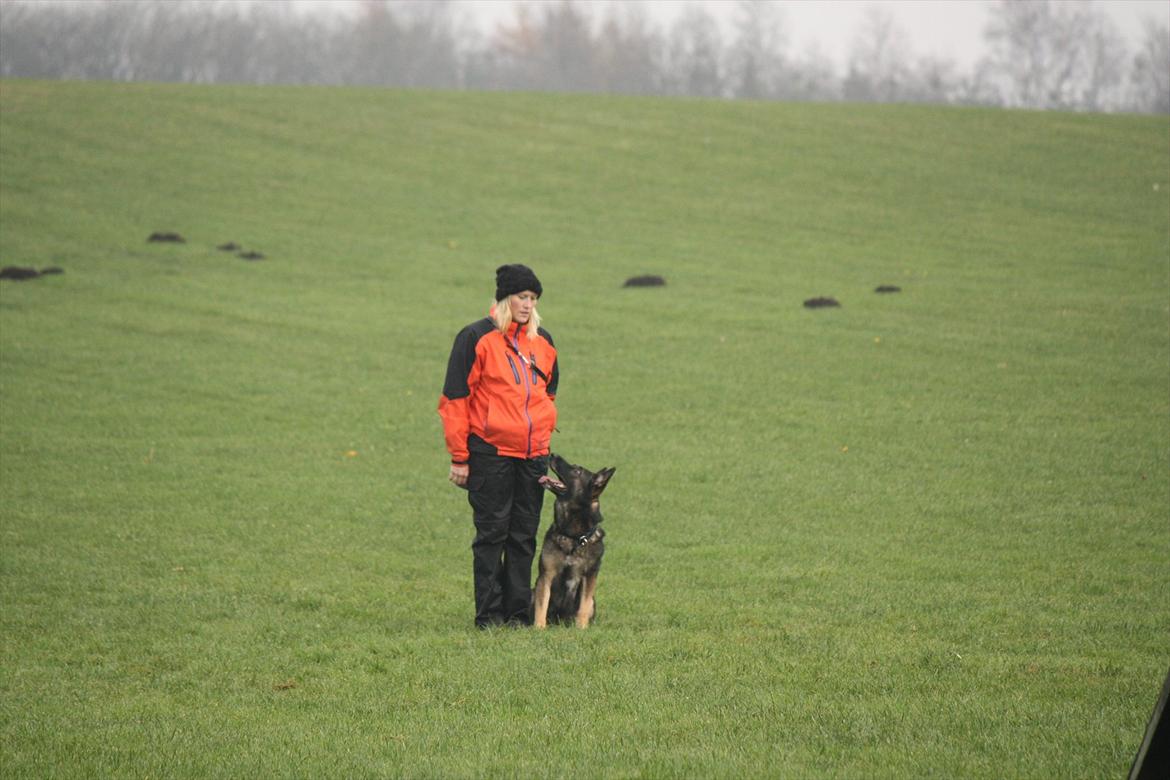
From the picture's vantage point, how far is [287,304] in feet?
104

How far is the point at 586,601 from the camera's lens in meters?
10.5

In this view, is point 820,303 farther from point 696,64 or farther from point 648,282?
point 696,64

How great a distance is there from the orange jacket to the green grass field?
67.3 inches

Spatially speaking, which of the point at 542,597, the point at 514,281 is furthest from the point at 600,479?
the point at 514,281

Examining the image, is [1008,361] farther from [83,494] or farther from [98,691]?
[98,691]

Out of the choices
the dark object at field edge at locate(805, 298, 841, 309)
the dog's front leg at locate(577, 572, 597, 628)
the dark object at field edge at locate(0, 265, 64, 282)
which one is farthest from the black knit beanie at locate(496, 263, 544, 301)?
the dark object at field edge at locate(0, 265, 64, 282)

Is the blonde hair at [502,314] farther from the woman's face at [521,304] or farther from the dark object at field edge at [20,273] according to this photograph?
the dark object at field edge at [20,273]

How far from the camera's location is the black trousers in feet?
33.1

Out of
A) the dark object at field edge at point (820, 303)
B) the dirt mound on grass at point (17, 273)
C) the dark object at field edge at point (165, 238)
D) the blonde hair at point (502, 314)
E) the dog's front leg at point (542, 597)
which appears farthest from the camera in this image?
the dark object at field edge at point (165, 238)

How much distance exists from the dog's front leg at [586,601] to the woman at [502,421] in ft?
1.80

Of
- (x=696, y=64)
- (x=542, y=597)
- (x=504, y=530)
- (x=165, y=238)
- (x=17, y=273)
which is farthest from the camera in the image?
(x=696, y=64)

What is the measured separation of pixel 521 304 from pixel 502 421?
1.00 meters

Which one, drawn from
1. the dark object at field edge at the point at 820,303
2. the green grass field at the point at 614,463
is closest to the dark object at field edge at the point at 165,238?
the green grass field at the point at 614,463

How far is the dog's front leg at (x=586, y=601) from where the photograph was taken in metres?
10.4
